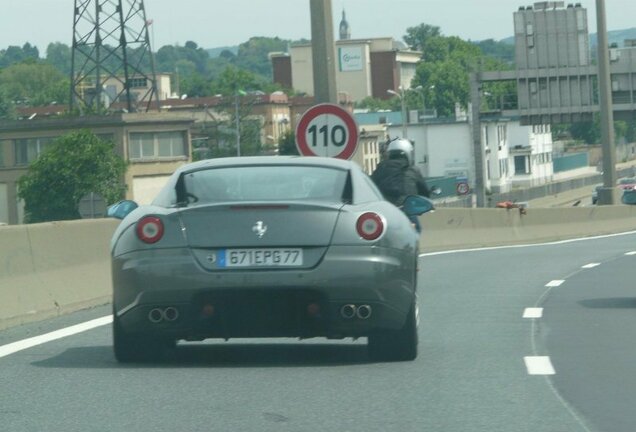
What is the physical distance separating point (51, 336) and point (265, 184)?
292 cm

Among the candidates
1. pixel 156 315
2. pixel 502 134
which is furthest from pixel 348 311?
pixel 502 134

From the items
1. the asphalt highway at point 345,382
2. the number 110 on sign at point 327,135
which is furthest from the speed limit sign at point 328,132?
the asphalt highway at point 345,382

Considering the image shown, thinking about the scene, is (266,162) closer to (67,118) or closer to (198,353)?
(198,353)

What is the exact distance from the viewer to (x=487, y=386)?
8.95 metres

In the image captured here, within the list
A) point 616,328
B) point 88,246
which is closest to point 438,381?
point 616,328

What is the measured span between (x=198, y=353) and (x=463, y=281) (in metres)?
9.18

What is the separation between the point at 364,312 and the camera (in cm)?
945

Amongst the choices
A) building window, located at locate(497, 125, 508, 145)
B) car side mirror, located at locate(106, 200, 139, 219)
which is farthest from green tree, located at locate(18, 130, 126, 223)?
car side mirror, located at locate(106, 200, 139, 219)

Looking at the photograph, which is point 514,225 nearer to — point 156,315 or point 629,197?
point 629,197

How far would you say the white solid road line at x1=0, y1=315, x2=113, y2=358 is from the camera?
1100 centimetres

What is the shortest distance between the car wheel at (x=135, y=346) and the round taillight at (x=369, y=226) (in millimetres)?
1427

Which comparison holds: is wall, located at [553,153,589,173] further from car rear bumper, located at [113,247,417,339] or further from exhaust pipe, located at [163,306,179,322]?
exhaust pipe, located at [163,306,179,322]

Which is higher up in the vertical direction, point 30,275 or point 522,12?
point 522,12

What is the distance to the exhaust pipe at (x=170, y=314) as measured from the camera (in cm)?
938
